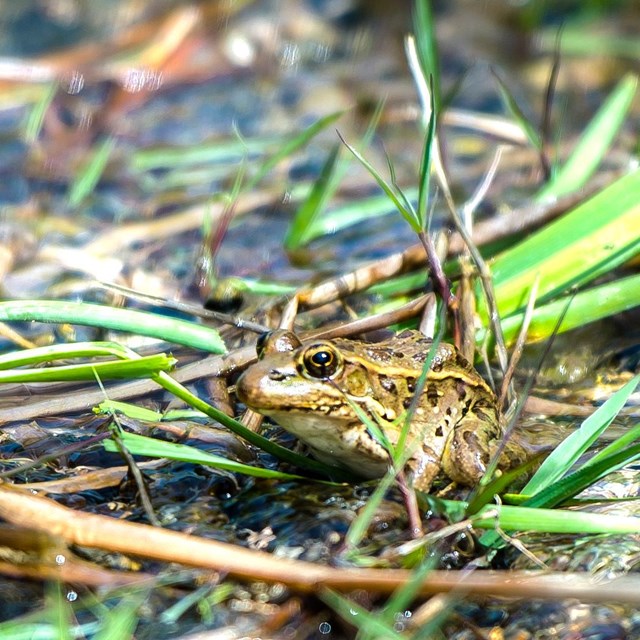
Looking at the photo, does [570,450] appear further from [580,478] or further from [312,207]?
[312,207]

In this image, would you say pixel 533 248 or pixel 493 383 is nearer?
pixel 493 383

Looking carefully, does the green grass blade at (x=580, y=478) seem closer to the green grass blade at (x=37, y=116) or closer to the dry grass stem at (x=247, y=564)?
the dry grass stem at (x=247, y=564)

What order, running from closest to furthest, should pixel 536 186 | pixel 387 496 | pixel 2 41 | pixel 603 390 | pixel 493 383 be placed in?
pixel 387 496 → pixel 493 383 → pixel 603 390 → pixel 536 186 → pixel 2 41

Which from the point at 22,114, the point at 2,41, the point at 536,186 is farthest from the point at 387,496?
the point at 2,41

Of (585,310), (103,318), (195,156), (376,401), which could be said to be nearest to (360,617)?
(376,401)

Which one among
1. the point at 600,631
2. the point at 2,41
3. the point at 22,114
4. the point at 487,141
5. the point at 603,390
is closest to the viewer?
the point at 600,631

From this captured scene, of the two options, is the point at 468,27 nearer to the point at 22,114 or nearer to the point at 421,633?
the point at 22,114

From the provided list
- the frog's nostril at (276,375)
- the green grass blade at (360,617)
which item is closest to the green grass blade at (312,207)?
the frog's nostril at (276,375)

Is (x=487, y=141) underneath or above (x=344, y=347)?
underneath
